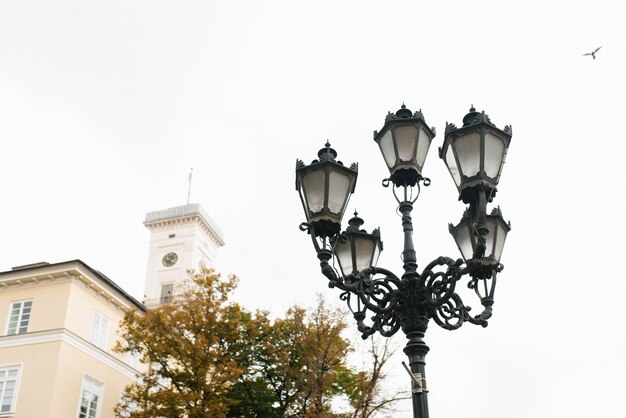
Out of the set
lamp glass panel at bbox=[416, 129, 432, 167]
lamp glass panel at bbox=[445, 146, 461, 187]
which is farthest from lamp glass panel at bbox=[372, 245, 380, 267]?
lamp glass panel at bbox=[445, 146, 461, 187]

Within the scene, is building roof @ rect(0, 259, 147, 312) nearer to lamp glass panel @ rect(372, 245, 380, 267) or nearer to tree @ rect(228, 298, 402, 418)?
tree @ rect(228, 298, 402, 418)

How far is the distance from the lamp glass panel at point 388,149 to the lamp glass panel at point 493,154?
1.34 metres

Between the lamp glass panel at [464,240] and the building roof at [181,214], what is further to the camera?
the building roof at [181,214]

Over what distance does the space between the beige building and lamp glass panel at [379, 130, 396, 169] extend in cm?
2380

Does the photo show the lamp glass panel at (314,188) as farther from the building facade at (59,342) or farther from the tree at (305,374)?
the building facade at (59,342)

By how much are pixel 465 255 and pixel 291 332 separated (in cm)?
2230

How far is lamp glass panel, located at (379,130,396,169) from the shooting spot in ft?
25.0

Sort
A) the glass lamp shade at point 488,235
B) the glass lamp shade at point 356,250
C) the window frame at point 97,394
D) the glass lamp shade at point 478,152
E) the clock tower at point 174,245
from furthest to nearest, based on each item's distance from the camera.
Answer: the clock tower at point 174,245
the window frame at point 97,394
the glass lamp shade at point 356,250
the glass lamp shade at point 488,235
the glass lamp shade at point 478,152

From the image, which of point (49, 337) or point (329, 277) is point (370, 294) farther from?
point (49, 337)

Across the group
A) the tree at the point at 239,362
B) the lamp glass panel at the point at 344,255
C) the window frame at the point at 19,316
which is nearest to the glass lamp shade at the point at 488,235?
the lamp glass panel at the point at 344,255

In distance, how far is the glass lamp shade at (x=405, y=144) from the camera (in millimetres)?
7496

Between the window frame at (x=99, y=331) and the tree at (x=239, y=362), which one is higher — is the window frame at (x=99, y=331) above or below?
above

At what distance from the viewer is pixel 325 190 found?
7.02 metres

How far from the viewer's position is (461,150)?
659 cm
